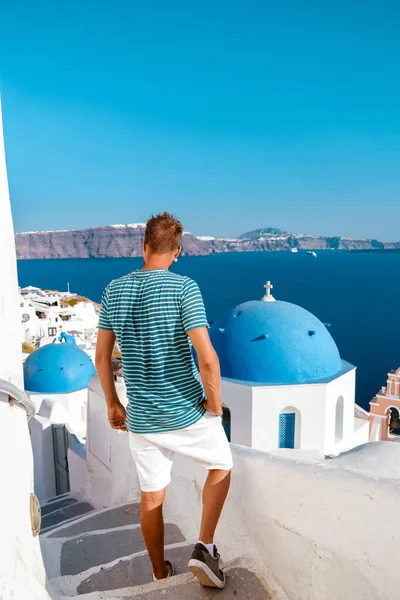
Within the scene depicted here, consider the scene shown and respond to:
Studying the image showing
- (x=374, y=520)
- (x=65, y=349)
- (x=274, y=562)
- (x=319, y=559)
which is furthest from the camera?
(x=65, y=349)

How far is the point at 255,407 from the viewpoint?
A: 8102mm

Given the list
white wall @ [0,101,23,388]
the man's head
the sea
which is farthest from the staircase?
the sea

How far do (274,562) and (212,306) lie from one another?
6039 cm

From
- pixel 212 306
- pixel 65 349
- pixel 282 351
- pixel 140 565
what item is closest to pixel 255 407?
pixel 282 351

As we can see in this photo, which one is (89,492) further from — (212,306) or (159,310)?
(212,306)

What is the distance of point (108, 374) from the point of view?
248 centimetres

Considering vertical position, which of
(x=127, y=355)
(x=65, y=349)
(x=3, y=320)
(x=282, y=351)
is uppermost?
(x=3, y=320)

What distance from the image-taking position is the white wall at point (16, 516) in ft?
6.32

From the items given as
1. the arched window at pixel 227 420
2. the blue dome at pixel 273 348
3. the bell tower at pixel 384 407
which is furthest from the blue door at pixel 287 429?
the bell tower at pixel 384 407

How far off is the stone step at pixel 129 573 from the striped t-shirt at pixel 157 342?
1.05m

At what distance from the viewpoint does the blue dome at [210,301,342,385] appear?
816 centimetres

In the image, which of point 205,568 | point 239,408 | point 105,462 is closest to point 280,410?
point 239,408

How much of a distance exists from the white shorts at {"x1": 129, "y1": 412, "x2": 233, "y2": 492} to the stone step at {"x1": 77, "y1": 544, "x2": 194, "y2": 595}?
698 millimetres

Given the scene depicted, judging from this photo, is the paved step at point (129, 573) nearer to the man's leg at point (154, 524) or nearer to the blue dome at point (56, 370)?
the man's leg at point (154, 524)
